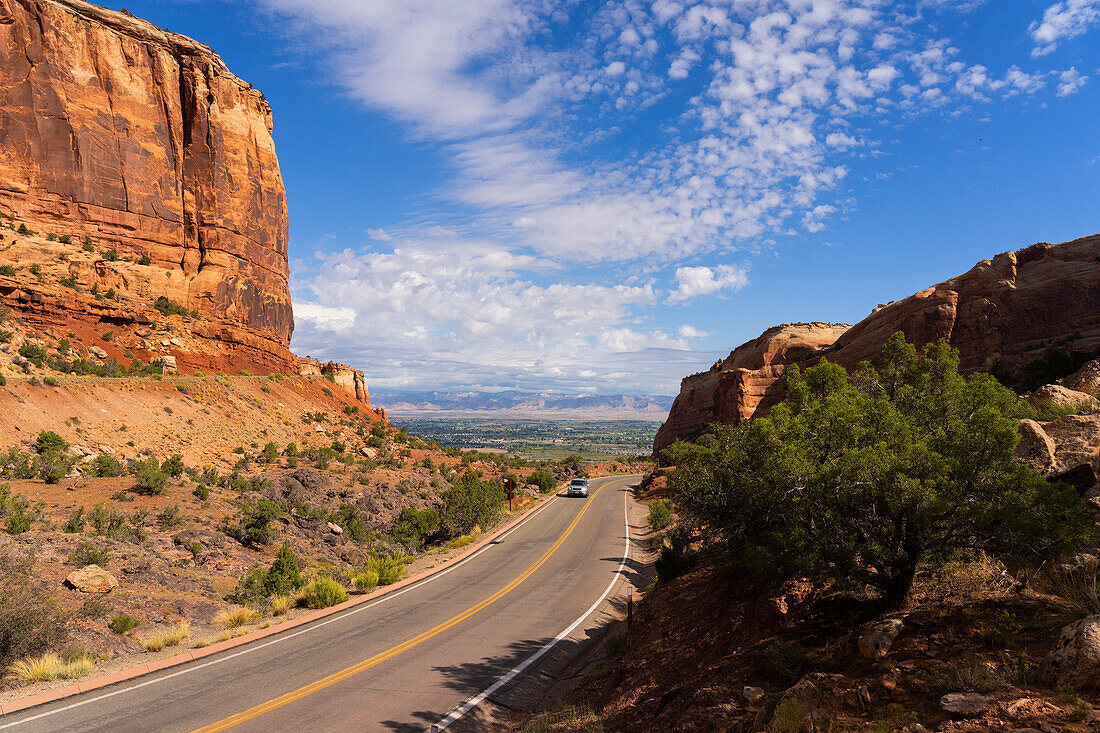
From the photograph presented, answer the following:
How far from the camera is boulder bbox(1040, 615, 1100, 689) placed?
14.0ft

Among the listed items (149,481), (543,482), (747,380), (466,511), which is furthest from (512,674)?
(747,380)

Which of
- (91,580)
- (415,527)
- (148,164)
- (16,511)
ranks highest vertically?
(148,164)

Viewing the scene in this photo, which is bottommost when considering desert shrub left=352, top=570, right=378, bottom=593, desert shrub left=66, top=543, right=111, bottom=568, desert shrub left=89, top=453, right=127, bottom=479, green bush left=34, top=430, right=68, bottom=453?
desert shrub left=352, top=570, right=378, bottom=593

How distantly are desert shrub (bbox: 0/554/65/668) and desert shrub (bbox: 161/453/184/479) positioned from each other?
16.2m

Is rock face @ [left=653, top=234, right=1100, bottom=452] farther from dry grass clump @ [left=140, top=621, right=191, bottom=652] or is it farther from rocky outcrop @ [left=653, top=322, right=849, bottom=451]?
dry grass clump @ [left=140, top=621, right=191, bottom=652]

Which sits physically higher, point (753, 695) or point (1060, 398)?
point (1060, 398)

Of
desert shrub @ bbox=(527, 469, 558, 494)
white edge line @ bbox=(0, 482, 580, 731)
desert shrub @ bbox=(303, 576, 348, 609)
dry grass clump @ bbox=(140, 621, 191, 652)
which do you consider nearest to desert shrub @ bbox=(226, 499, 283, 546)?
desert shrub @ bbox=(303, 576, 348, 609)

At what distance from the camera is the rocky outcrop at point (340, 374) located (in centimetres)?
5684

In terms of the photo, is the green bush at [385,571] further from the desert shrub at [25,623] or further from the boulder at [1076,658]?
the boulder at [1076,658]

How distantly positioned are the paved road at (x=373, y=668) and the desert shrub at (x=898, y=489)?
665 centimetres

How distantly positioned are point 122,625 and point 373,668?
24.5 feet

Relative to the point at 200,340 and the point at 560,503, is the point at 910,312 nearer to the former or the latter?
the point at 560,503

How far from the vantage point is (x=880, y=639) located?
244 inches

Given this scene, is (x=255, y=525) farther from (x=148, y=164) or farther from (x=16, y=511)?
(x=148, y=164)
